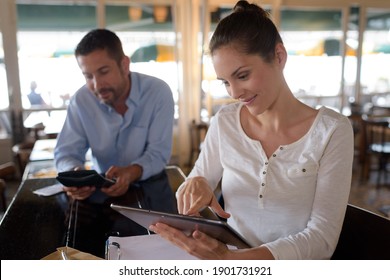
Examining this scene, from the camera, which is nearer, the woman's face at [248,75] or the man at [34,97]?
the woman's face at [248,75]

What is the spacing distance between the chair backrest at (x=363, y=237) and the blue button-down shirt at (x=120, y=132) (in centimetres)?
70

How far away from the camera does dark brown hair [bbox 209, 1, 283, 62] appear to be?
81 centimetres

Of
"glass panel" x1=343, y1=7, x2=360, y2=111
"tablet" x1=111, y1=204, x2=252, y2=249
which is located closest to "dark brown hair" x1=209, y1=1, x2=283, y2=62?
"tablet" x1=111, y1=204, x2=252, y2=249

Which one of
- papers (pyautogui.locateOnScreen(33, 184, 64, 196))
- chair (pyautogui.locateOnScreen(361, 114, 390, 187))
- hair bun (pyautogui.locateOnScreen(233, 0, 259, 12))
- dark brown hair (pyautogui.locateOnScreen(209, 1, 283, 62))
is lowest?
chair (pyautogui.locateOnScreen(361, 114, 390, 187))

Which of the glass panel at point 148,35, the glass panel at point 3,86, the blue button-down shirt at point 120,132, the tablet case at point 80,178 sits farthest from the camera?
the glass panel at point 148,35

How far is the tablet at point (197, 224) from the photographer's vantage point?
63 cm

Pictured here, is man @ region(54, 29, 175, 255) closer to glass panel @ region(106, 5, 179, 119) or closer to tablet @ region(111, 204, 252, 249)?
tablet @ region(111, 204, 252, 249)

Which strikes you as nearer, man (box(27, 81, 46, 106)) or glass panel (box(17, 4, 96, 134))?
glass panel (box(17, 4, 96, 134))

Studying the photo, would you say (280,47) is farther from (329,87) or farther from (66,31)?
(329,87)

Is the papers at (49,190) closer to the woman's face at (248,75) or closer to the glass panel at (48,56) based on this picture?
the woman's face at (248,75)

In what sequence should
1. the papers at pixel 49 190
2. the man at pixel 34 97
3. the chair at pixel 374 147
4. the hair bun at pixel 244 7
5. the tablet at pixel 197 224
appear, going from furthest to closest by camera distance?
the man at pixel 34 97, the chair at pixel 374 147, the papers at pixel 49 190, the hair bun at pixel 244 7, the tablet at pixel 197 224

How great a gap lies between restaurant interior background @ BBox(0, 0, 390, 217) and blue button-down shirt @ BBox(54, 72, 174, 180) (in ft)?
7.86

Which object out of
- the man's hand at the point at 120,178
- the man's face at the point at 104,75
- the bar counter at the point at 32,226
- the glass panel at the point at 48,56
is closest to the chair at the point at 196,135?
the glass panel at the point at 48,56

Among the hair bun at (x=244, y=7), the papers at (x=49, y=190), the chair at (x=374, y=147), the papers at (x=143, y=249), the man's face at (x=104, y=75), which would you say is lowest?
the chair at (x=374, y=147)
